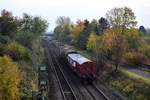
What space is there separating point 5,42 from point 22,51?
6.42m

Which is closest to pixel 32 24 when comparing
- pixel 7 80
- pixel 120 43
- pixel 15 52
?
pixel 15 52

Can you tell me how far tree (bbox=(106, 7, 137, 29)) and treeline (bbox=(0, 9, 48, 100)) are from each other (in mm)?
18072

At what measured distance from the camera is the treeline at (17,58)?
28.8 m

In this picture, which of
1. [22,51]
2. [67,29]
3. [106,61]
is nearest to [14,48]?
[22,51]

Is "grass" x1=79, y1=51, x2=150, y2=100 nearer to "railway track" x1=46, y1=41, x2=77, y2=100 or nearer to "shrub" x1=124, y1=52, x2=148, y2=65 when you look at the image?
"shrub" x1=124, y1=52, x2=148, y2=65

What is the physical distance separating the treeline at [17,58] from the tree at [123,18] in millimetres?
18072

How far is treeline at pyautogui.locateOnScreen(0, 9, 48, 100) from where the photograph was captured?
28.8 meters

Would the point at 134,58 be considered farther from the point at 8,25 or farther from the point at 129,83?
the point at 8,25

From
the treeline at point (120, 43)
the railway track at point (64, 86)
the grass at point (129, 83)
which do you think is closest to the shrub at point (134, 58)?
the treeline at point (120, 43)

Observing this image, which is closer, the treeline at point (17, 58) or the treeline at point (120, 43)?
the treeline at point (17, 58)

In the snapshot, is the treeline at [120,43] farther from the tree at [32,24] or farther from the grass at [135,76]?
the tree at [32,24]

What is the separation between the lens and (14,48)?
5306 centimetres

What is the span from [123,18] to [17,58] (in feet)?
83.1

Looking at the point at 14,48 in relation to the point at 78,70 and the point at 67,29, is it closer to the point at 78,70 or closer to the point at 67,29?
the point at 78,70
